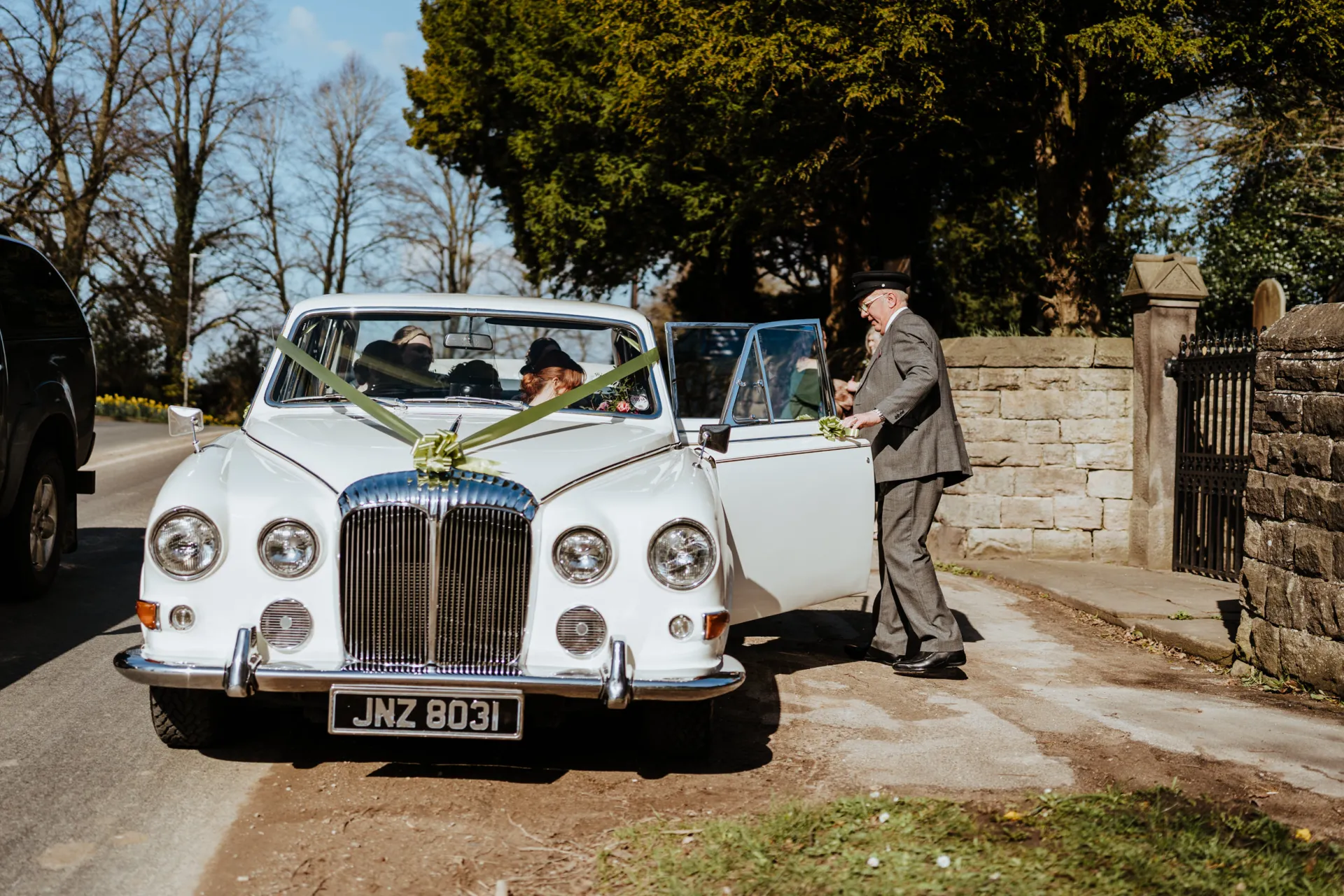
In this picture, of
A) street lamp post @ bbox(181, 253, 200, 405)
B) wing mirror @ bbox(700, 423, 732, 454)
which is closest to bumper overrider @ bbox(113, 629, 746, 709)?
wing mirror @ bbox(700, 423, 732, 454)

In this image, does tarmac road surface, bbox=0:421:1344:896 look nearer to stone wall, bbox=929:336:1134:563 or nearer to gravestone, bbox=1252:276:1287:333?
stone wall, bbox=929:336:1134:563

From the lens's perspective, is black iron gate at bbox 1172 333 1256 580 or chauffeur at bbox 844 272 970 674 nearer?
chauffeur at bbox 844 272 970 674

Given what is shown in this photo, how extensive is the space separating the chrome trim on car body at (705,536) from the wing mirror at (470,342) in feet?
5.95

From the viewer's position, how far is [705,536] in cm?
455

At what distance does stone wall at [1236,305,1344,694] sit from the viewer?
622cm

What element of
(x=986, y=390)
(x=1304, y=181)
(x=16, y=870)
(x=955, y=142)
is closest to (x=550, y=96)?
(x=955, y=142)

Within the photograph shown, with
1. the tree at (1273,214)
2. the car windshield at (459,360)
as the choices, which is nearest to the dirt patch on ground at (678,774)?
the car windshield at (459,360)

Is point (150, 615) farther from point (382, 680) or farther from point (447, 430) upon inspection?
point (447, 430)

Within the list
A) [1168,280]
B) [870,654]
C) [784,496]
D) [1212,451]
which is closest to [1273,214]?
[1168,280]

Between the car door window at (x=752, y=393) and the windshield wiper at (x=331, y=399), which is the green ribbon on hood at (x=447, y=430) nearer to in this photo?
the windshield wiper at (x=331, y=399)

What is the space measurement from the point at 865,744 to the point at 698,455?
4.61 ft

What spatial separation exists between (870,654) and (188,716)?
11.8 ft

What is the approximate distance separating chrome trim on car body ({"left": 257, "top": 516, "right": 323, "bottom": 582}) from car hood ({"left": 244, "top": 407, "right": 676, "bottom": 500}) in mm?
184

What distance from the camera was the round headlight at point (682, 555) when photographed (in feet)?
14.7
